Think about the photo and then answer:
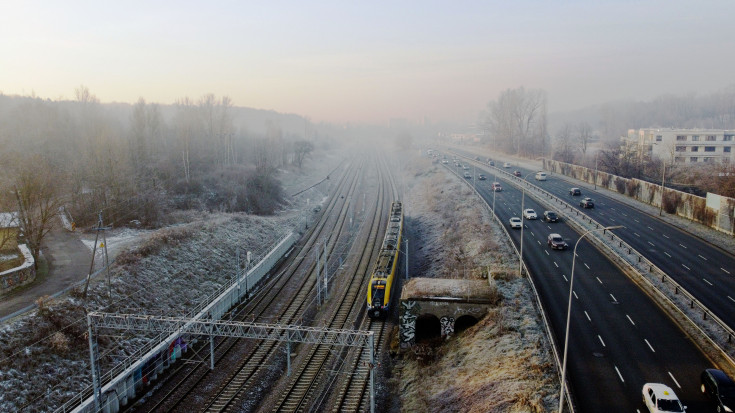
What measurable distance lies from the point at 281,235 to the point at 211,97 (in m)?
52.5

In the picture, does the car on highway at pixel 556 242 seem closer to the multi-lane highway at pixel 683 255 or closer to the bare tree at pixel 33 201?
the multi-lane highway at pixel 683 255

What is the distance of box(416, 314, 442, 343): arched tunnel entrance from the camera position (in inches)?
1283

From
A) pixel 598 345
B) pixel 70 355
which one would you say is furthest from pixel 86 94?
pixel 598 345

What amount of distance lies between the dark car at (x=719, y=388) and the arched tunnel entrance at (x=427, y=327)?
15.1 m

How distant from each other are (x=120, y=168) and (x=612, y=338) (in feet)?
174

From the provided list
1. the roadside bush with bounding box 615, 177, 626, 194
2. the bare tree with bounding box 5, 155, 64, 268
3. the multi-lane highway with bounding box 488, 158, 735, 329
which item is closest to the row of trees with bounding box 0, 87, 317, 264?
the bare tree with bounding box 5, 155, 64, 268

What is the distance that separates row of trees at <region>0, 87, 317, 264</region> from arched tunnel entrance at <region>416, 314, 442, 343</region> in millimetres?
26558

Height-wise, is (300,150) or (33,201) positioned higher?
(300,150)

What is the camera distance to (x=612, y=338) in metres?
26.1

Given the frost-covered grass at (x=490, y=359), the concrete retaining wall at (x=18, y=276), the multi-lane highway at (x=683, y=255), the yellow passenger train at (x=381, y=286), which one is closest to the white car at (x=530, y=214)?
the multi-lane highway at (x=683, y=255)

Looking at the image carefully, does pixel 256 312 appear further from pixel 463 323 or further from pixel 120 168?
pixel 120 168

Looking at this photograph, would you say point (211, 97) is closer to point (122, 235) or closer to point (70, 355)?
point (122, 235)

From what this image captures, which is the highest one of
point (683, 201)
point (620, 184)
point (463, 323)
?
point (620, 184)

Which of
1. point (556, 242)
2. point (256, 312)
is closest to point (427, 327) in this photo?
point (256, 312)
